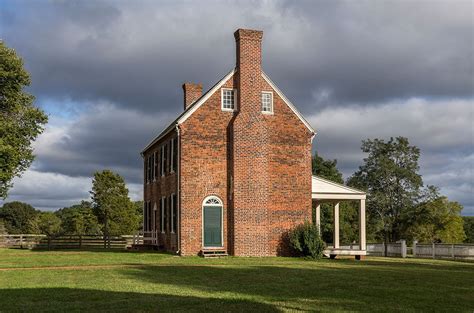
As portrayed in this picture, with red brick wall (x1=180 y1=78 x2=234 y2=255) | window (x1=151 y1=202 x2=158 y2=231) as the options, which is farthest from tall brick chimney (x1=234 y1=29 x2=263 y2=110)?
window (x1=151 y1=202 x2=158 y2=231)

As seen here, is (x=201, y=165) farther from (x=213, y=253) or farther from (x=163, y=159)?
(x=163, y=159)

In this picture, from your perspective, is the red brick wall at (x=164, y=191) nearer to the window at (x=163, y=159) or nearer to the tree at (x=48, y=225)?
the window at (x=163, y=159)

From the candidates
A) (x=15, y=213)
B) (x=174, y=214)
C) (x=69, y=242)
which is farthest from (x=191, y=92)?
(x=15, y=213)

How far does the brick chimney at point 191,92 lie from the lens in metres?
40.1

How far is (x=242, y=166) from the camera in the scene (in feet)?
94.0

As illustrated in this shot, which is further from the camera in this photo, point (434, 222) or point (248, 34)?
point (434, 222)

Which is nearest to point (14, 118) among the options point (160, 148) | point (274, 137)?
point (160, 148)

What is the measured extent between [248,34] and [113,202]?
1489 inches

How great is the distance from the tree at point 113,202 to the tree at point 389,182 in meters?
24.8

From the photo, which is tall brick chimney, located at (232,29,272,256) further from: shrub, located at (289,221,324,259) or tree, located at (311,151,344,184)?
tree, located at (311,151,344,184)

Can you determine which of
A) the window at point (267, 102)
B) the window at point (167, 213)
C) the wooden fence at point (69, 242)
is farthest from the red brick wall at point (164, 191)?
the wooden fence at point (69, 242)

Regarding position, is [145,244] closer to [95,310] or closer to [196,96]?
[196,96]

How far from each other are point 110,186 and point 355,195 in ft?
124

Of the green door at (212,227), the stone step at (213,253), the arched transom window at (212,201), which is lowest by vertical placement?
the stone step at (213,253)
